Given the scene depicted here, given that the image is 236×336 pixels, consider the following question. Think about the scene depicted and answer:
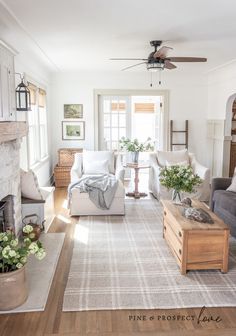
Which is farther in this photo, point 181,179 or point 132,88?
point 132,88

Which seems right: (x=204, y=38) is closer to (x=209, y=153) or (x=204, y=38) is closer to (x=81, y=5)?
(x=81, y=5)

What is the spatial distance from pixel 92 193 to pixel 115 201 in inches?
15.2

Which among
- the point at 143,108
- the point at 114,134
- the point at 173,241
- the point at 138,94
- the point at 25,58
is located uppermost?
the point at 25,58

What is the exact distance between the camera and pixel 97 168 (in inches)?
238

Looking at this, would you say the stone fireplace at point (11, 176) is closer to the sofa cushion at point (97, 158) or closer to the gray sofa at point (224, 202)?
the sofa cushion at point (97, 158)

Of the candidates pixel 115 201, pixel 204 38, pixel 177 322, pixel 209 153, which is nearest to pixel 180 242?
pixel 177 322

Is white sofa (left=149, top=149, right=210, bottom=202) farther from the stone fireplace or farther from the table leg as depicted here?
the stone fireplace

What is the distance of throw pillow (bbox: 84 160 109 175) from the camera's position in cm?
603

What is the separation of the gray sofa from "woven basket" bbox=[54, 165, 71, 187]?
3.34 m

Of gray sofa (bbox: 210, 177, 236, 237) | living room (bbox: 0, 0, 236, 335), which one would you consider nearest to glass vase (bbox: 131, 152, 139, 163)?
living room (bbox: 0, 0, 236, 335)

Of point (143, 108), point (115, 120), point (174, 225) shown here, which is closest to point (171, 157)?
point (115, 120)

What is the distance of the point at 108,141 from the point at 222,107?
2.77 m

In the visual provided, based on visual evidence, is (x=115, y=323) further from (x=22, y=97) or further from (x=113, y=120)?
(x=113, y=120)

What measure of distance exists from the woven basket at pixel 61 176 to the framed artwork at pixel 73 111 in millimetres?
1362
